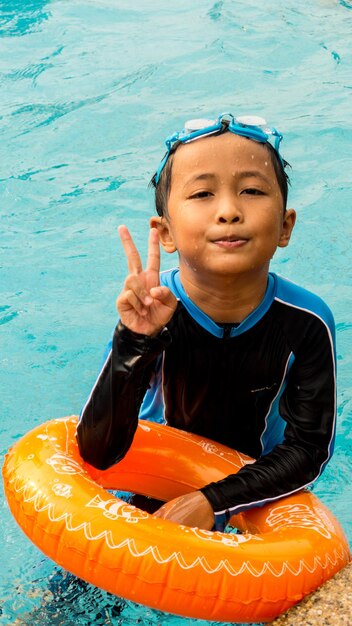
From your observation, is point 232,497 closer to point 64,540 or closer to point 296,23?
point 64,540

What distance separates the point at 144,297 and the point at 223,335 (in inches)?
20.7

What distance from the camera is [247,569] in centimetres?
299

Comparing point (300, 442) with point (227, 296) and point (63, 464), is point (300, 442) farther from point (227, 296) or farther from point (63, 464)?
point (63, 464)

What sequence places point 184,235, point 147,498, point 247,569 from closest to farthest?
point 247,569 → point 184,235 → point 147,498

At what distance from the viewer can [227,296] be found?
3570mm

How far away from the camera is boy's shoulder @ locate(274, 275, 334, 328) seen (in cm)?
364

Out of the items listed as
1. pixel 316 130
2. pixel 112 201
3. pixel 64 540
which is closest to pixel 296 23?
pixel 316 130

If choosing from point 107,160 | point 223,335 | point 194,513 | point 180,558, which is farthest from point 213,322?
point 107,160

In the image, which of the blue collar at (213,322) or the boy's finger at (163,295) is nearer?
the boy's finger at (163,295)

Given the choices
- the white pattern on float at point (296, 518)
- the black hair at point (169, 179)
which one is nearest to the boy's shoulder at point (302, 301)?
the black hair at point (169, 179)

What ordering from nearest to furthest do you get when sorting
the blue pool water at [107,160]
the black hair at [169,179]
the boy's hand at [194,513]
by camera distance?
the boy's hand at [194,513]
the black hair at [169,179]
the blue pool water at [107,160]

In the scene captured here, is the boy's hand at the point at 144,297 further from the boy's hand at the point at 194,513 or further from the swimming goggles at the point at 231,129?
the boy's hand at the point at 194,513

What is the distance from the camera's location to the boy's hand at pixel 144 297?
10.4 ft

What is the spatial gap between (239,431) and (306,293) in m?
0.64
